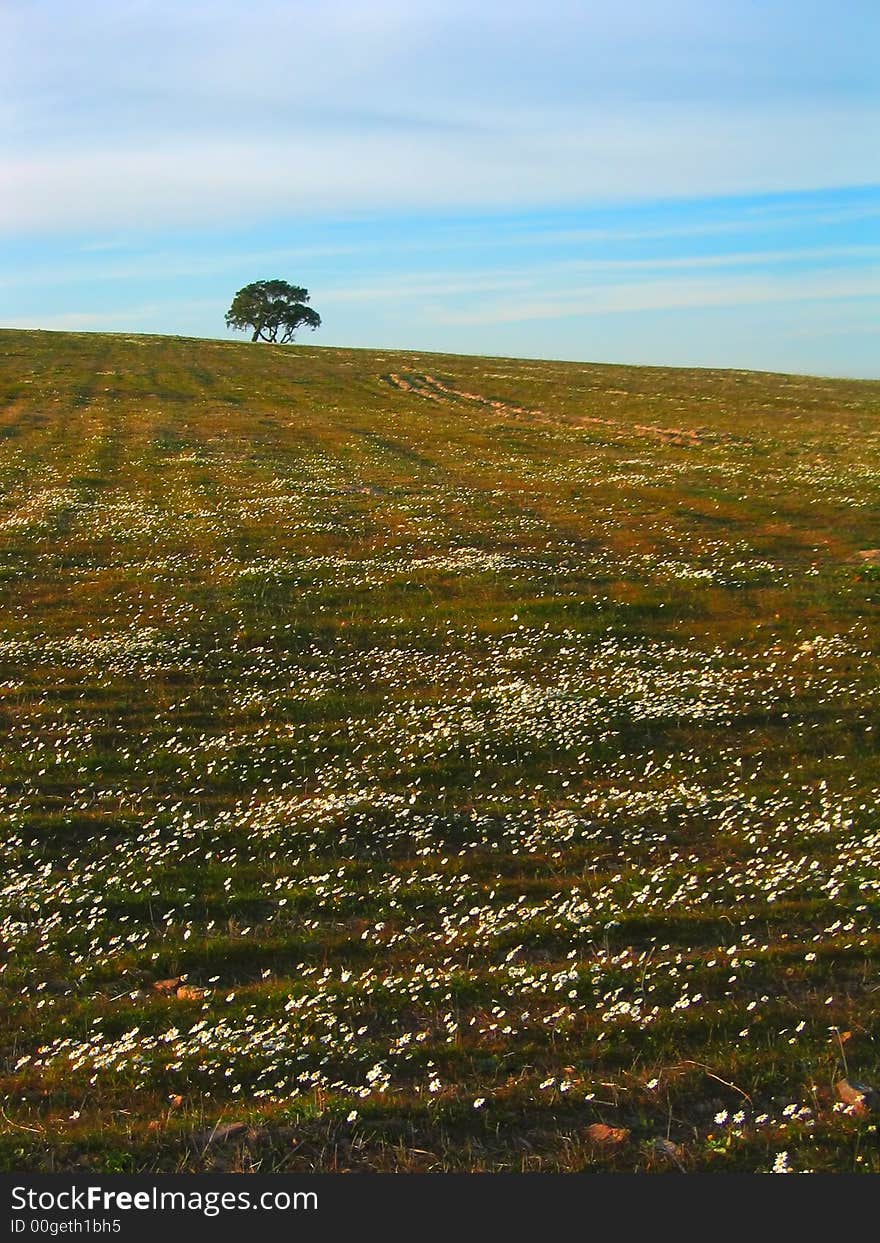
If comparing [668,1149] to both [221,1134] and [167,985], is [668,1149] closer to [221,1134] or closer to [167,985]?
[221,1134]

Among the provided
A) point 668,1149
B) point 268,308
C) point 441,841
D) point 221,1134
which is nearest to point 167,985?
point 221,1134

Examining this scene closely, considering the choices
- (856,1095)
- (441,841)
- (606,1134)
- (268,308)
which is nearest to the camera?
(606,1134)

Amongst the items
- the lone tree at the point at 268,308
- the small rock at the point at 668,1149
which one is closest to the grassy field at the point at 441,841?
the small rock at the point at 668,1149

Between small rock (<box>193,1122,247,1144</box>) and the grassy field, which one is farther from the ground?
the grassy field

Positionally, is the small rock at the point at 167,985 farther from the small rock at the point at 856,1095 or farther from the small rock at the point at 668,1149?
the small rock at the point at 856,1095

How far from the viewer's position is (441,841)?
1276cm

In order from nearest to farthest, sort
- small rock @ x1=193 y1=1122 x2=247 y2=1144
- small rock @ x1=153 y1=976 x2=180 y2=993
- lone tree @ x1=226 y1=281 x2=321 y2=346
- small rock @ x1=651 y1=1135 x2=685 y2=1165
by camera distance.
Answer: small rock @ x1=651 y1=1135 x2=685 y2=1165, small rock @ x1=193 y1=1122 x2=247 y2=1144, small rock @ x1=153 y1=976 x2=180 y2=993, lone tree @ x1=226 y1=281 x2=321 y2=346

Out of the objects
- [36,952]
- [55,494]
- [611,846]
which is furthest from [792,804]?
[55,494]

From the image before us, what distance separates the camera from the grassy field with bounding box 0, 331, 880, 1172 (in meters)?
8.01

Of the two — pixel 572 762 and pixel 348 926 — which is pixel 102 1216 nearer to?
pixel 348 926

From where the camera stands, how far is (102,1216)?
682 centimetres

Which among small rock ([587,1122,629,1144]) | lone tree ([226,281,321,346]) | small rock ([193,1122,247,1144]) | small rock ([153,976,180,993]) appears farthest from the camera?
lone tree ([226,281,321,346])

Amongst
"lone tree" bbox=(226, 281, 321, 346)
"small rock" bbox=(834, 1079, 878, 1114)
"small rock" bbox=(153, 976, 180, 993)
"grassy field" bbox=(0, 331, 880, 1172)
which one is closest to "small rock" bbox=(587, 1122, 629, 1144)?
"grassy field" bbox=(0, 331, 880, 1172)

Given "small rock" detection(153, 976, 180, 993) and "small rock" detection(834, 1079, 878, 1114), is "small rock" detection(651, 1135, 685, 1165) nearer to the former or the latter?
"small rock" detection(834, 1079, 878, 1114)
